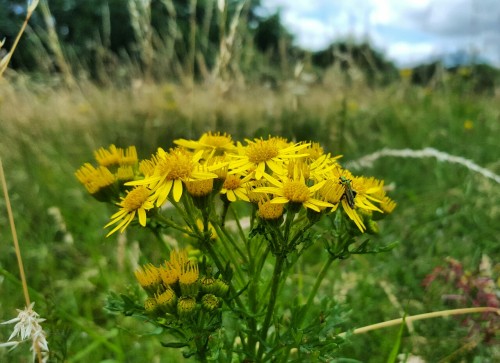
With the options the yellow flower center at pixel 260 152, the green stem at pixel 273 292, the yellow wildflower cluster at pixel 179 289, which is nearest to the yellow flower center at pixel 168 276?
the yellow wildflower cluster at pixel 179 289

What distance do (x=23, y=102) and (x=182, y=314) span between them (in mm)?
5976

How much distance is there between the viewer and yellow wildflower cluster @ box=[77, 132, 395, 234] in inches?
46.9

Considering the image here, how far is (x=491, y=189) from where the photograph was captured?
288 centimetres

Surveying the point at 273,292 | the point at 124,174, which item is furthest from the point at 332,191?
the point at 124,174

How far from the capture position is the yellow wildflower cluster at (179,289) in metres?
1.18

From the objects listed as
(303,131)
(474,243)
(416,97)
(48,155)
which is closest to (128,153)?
(474,243)

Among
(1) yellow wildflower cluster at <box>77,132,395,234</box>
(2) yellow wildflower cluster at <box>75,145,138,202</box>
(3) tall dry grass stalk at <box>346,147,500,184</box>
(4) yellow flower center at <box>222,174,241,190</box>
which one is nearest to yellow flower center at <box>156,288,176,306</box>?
(1) yellow wildflower cluster at <box>77,132,395,234</box>

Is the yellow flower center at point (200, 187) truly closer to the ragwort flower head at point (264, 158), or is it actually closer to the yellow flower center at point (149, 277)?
the ragwort flower head at point (264, 158)

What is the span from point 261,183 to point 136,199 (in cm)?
32

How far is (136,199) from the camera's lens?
4.15ft

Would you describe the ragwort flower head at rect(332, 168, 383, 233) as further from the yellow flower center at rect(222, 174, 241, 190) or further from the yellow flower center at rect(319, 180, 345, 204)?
the yellow flower center at rect(222, 174, 241, 190)

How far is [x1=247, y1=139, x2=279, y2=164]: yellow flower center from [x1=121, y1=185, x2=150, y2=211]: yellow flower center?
0.29 metres

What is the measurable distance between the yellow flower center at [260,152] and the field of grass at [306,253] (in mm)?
398

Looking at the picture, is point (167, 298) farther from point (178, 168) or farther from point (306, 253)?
point (306, 253)
